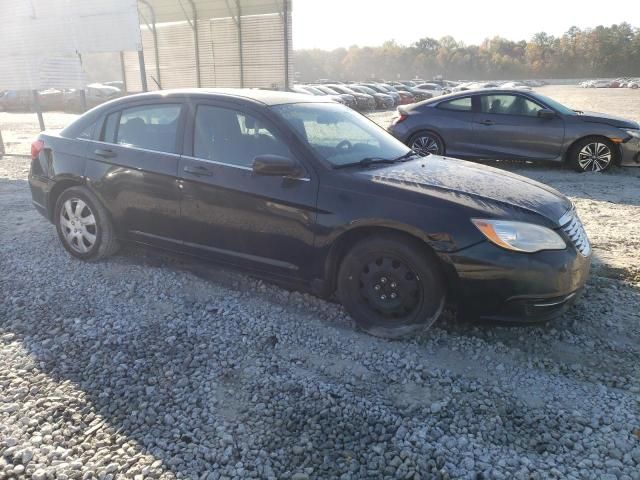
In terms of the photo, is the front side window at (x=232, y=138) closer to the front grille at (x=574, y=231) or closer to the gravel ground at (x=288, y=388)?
the gravel ground at (x=288, y=388)

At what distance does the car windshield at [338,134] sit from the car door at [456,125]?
16.5ft

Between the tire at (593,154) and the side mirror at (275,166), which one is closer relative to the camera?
the side mirror at (275,166)

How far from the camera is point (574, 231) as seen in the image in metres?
3.51

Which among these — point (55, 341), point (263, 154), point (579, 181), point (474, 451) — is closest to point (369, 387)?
point (474, 451)

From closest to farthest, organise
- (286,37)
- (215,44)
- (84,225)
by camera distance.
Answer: (84,225) → (286,37) → (215,44)

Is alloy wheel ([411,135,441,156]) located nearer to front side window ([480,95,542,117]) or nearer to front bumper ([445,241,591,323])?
front side window ([480,95,542,117])

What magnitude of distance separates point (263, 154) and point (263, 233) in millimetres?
574

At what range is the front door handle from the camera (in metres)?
3.97

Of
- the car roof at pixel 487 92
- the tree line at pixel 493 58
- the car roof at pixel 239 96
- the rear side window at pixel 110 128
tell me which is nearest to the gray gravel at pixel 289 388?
the rear side window at pixel 110 128

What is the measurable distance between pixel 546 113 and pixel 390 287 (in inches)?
267

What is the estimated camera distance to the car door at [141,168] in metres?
4.20

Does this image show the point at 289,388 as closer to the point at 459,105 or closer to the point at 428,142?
the point at 428,142

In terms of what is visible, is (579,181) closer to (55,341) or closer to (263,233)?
(263,233)

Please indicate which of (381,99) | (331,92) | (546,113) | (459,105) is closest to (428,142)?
(459,105)
